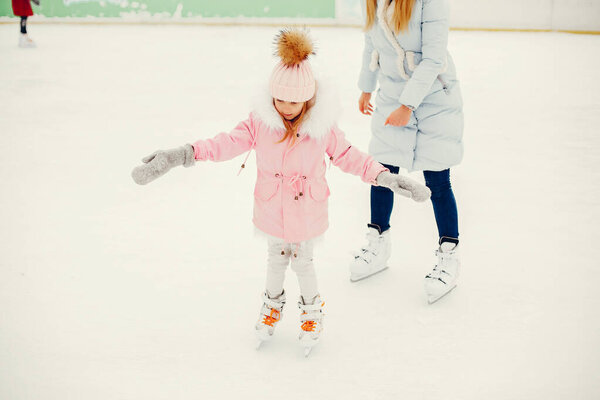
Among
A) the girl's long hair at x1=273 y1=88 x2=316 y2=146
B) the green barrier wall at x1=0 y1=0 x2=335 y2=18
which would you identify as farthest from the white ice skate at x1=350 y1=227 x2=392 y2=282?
the green barrier wall at x1=0 y1=0 x2=335 y2=18

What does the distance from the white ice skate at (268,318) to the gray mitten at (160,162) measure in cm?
54

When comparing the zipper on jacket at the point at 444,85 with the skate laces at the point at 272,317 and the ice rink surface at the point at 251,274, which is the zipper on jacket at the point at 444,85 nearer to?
the ice rink surface at the point at 251,274

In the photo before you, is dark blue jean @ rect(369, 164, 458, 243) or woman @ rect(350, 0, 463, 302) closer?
woman @ rect(350, 0, 463, 302)

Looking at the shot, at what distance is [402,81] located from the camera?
203 centimetres

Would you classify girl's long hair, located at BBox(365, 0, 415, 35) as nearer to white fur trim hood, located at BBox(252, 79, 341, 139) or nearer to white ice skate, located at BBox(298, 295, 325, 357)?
white fur trim hood, located at BBox(252, 79, 341, 139)

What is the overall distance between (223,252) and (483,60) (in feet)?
16.2

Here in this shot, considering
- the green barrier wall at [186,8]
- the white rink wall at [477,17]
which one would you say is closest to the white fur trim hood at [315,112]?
the white rink wall at [477,17]

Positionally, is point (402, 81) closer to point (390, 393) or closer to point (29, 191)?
point (390, 393)

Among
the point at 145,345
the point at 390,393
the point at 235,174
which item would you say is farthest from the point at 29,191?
the point at 390,393

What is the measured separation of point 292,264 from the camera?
1820 mm

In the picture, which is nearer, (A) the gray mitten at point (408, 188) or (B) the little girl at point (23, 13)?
(A) the gray mitten at point (408, 188)

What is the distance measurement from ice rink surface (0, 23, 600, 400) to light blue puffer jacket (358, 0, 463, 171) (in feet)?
1.00

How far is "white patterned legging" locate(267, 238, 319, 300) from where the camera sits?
178cm

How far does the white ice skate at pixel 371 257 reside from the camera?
2258 millimetres
